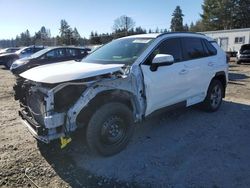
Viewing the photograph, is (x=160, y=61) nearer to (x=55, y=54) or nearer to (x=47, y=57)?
(x=47, y=57)

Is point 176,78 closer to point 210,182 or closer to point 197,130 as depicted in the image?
point 197,130

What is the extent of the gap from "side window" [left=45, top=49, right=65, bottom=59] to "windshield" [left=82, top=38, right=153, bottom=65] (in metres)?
9.13

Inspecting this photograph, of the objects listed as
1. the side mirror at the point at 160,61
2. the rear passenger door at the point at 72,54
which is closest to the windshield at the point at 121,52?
the side mirror at the point at 160,61

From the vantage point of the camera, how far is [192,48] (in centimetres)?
588

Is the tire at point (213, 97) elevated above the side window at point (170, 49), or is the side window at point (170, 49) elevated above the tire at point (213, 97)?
the side window at point (170, 49)

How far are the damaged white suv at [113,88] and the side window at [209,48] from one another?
38 centimetres

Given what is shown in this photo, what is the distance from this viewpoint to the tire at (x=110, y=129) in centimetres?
401

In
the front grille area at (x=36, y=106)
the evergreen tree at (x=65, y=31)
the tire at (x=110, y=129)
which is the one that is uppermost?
the evergreen tree at (x=65, y=31)

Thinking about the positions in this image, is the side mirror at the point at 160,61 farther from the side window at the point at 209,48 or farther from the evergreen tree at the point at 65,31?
the evergreen tree at the point at 65,31

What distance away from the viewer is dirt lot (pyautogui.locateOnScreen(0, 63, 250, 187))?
12.1 feet

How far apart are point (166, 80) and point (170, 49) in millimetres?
717

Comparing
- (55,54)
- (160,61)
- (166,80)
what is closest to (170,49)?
(166,80)

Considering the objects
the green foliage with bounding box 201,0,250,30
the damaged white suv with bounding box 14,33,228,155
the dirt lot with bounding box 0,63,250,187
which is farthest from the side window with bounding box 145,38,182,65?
the green foliage with bounding box 201,0,250,30

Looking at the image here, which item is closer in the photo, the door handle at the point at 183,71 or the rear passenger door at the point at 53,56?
A: the door handle at the point at 183,71
